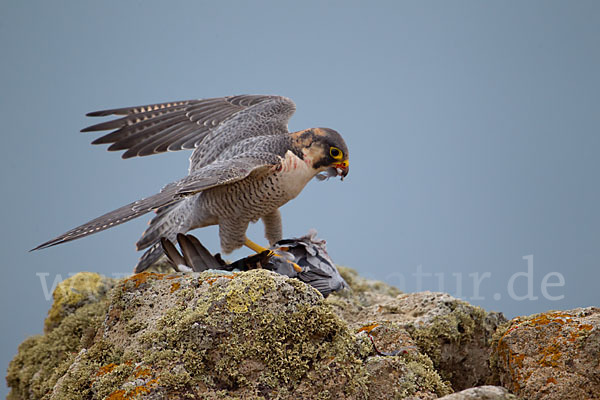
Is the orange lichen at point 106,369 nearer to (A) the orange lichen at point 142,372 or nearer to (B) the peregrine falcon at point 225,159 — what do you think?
(A) the orange lichen at point 142,372

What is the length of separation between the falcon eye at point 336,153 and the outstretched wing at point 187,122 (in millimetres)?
1157

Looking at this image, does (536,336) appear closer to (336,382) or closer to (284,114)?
(336,382)

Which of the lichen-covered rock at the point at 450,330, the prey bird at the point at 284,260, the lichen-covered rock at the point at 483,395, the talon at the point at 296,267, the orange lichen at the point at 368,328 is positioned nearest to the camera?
the lichen-covered rock at the point at 483,395

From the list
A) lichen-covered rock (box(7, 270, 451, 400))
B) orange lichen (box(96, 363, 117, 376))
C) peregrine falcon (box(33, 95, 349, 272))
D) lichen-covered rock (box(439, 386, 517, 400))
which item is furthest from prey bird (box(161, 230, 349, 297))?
lichen-covered rock (box(439, 386, 517, 400))

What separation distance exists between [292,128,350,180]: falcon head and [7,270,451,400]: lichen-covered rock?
2.39 meters

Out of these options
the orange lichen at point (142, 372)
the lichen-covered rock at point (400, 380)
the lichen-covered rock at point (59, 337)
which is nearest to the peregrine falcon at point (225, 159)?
the lichen-covered rock at point (59, 337)

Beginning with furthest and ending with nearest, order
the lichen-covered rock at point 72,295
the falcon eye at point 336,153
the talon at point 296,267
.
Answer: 1. the lichen-covered rock at point 72,295
2. the falcon eye at point 336,153
3. the talon at point 296,267

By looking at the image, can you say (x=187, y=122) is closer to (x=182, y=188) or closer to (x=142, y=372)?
(x=182, y=188)

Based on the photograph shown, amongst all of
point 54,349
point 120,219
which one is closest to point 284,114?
point 120,219

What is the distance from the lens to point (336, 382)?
323cm

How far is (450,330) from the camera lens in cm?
438

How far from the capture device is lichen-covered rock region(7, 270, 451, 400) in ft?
10.5

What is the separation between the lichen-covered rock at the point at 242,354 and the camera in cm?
321

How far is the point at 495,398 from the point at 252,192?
3296 millimetres
